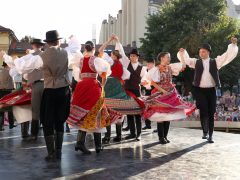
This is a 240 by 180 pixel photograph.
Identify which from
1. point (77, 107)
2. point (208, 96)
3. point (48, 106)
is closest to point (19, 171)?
point (48, 106)

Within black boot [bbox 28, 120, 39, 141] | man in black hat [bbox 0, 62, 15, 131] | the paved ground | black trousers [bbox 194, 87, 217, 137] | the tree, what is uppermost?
the tree

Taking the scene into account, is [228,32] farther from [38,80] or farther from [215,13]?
[38,80]

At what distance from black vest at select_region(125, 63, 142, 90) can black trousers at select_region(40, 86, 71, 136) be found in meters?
2.44

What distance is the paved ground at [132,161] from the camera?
12.8 feet

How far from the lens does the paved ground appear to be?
154 inches

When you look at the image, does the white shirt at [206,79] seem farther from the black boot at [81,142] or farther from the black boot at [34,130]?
the black boot at [34,130]

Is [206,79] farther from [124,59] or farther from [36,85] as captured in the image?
[36,85]

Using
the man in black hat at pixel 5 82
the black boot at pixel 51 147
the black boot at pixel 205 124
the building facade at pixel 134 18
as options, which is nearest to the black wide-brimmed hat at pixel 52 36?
the black boot at pixel 51 147

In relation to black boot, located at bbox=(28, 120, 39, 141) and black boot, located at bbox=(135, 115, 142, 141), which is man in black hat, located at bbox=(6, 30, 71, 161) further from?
black boot, located at bbox=(135, 115, 142, 141)

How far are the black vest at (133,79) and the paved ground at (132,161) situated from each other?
114 cm

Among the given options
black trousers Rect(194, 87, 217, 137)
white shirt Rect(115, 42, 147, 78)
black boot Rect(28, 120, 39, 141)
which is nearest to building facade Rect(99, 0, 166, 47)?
white shirt Rect(115, 42, 147, 78)

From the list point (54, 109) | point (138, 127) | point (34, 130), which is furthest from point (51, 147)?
point (138, 127)

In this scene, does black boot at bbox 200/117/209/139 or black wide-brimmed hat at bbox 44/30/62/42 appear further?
black boot at bbox 200/117/209/139

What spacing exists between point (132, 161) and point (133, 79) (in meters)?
2.69
